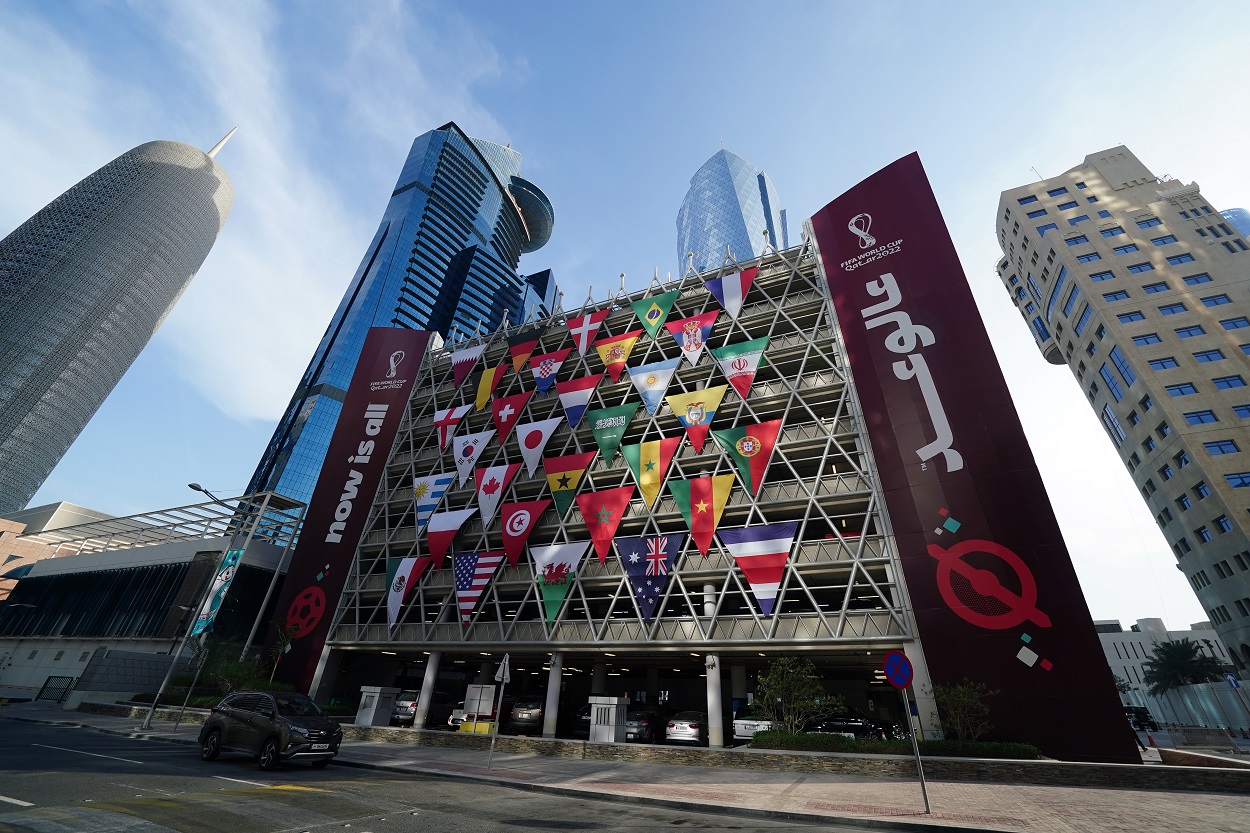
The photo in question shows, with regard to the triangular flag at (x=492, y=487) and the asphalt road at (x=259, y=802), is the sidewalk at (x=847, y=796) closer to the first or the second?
the asphalt road at (x=259, y=802)

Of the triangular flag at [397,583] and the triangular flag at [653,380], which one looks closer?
the triangular flag at [653,380]

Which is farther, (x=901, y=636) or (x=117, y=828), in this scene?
(x=901, y=636)

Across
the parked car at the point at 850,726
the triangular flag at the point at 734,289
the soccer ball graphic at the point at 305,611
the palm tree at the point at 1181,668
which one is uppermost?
the triangular flag at the point at 734,289

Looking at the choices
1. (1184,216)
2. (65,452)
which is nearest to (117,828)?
(1184,216)

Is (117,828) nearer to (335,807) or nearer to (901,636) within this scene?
(335,807)

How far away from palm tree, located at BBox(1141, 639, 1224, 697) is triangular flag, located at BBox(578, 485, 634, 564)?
65755 mm

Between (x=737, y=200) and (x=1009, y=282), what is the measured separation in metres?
108

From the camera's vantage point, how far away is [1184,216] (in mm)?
57688

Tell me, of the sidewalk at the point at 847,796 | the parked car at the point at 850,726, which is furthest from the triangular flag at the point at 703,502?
the sidewalk at the point at 847,796

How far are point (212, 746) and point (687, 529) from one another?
20.3 metres

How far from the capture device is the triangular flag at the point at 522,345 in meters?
38.3

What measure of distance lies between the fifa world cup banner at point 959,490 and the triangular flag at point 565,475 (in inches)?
612

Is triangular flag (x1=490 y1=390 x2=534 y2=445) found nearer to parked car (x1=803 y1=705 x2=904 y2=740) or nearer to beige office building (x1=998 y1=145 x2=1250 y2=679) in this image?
parked car (x1=803 y1=705 x2=904 y2=740)

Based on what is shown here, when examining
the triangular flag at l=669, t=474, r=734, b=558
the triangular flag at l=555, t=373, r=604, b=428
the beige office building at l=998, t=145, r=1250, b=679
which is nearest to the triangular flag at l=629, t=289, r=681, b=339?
the triangular flag at l=555, t=373, r=604, b=428
